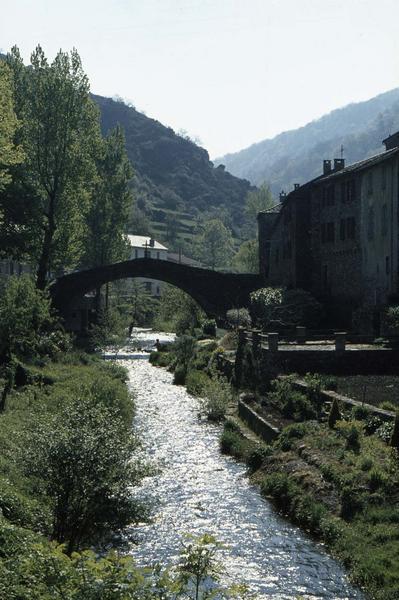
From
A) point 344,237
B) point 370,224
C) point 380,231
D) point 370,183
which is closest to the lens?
point 380,231

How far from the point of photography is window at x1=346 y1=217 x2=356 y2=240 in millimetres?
55888

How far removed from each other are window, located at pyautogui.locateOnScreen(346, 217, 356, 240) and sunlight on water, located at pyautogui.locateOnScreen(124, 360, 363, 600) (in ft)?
92.2

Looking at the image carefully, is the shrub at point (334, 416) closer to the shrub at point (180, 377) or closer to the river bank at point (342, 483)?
the river bank at point (342, 483)

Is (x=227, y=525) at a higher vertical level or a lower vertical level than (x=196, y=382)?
lower

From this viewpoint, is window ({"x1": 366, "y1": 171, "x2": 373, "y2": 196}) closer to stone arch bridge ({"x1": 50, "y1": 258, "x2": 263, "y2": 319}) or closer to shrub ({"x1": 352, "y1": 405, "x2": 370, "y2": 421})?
stone arch bridge ({"x1": 50, "y1": 258, "x2": 263, "y2": 319})

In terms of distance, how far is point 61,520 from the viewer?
1709cm

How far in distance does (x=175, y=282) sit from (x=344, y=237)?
62.6 ft

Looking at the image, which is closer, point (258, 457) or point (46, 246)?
point (258, 457)

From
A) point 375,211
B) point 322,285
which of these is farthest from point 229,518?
point 322,285

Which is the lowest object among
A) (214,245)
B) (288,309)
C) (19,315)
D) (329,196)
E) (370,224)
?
(19,315)

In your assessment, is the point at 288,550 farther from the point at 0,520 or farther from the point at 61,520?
the point at 0,520

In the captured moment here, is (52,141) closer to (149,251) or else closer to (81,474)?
(81,474)

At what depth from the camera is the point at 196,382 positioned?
46.1 metres

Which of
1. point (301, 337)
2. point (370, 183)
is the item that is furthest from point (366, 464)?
point (370, 183)
